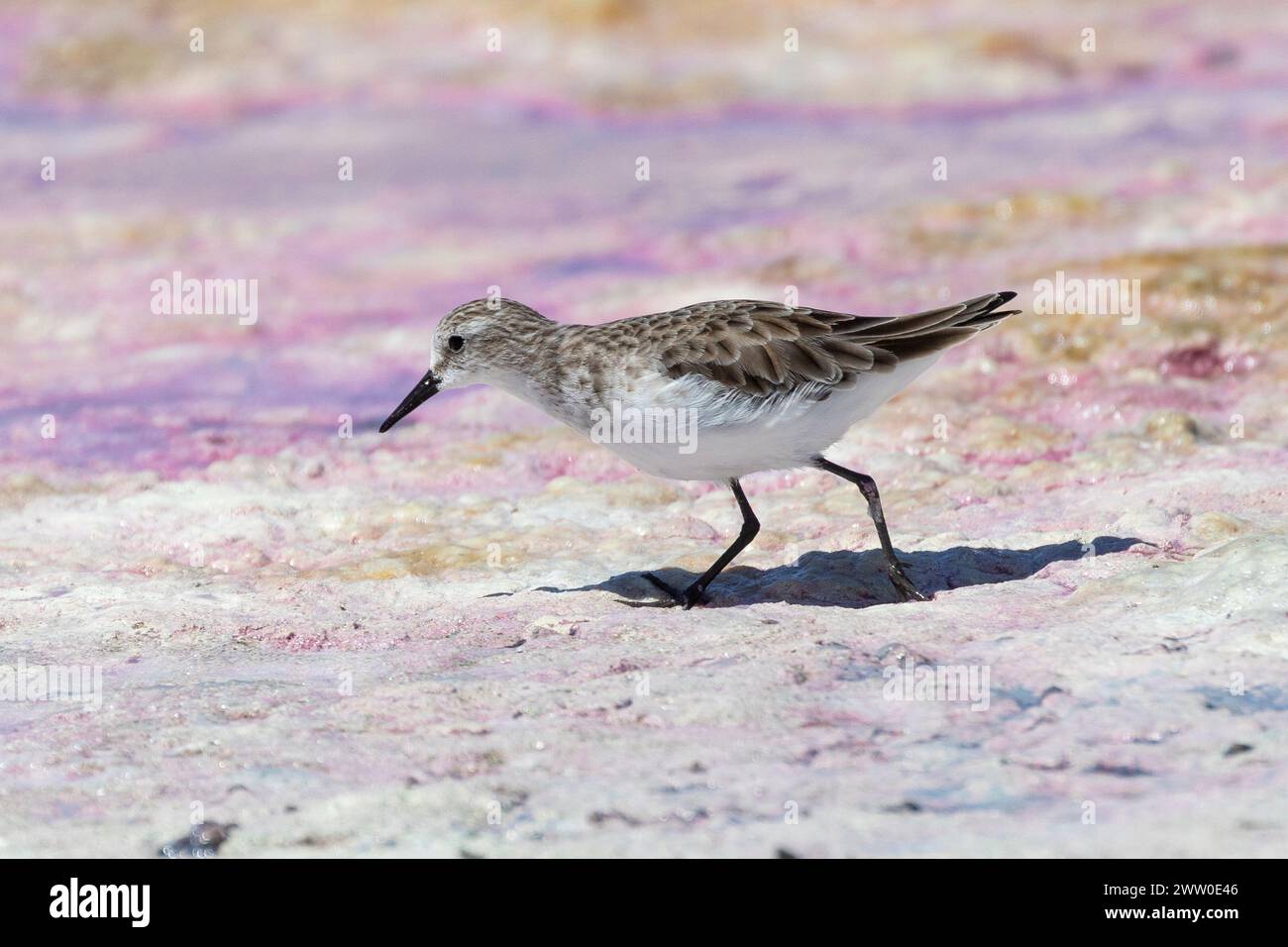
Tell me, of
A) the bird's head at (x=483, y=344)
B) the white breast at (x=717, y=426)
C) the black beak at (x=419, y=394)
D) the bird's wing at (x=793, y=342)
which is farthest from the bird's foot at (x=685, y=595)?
the black beak at (x=419, y=394)

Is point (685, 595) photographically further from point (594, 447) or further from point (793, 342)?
point (594, 447)

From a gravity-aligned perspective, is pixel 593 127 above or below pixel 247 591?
above

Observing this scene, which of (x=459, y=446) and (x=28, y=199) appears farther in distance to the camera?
(x=28, y=199)

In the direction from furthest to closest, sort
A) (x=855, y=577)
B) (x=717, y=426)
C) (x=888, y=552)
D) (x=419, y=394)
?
1. (x=419, y=394)
2. (x=855, y=577)
3. (x=888, y=552)
4. (x=717, y=426)

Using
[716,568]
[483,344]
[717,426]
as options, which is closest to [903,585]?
[716,568]

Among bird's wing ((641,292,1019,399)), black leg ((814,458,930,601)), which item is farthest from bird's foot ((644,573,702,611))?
bird's wing ((641,292,1019,399))

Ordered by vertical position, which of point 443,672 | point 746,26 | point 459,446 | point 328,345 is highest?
point 746,26

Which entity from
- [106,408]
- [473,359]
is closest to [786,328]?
[473,359]

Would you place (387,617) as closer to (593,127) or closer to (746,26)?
(593,127)

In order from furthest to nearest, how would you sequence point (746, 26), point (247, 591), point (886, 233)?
point (746, 26) → point (886, 233) → point (247, 591)
